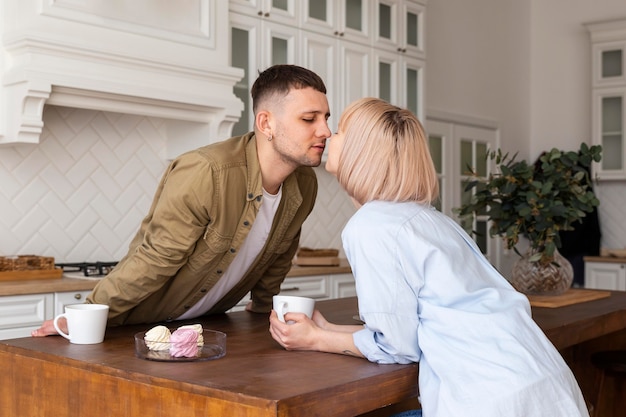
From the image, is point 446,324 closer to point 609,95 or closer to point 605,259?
point 605,259

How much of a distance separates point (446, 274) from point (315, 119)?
0.81 m

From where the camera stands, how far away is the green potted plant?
329 cm

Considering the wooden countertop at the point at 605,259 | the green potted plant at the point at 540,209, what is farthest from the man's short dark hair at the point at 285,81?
the wooden countertop at the point at 605,259

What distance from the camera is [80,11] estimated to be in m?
3.71

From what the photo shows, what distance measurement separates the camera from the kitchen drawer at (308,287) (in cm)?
461

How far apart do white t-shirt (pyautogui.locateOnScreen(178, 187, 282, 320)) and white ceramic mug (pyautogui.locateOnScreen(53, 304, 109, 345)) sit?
545 millimetres

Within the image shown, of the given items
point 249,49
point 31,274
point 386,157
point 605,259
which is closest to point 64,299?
point 31,274

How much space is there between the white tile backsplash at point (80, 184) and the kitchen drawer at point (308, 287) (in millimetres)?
893

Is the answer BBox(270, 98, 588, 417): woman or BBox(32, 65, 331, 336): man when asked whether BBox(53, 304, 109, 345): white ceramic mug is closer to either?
BBox(32, 65, 331, 336): man

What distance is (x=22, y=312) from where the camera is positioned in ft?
11.4

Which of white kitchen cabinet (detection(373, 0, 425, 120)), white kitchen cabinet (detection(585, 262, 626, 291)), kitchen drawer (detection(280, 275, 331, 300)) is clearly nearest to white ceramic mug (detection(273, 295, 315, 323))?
A: kitchen drawer (detection(280, 275, 331, 300))

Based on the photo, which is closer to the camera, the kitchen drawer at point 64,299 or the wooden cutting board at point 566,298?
the wooden cutting board at point 566,298

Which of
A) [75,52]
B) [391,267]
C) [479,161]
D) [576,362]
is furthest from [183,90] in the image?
[479,161]

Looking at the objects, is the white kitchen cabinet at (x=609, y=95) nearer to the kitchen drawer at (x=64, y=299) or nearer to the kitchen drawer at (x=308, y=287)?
the kitchen drawer at (x=308, y=287)
